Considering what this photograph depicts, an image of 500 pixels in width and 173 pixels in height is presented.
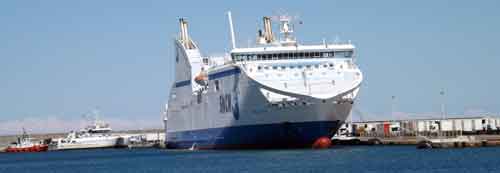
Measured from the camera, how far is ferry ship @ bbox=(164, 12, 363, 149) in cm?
7456

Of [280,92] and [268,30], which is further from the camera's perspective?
[268,30]

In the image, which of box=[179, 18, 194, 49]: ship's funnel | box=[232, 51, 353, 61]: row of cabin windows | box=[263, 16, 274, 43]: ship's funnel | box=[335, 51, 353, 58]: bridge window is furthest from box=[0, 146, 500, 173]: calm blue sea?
box=[179, 18, 194, 49]: ship's funnel

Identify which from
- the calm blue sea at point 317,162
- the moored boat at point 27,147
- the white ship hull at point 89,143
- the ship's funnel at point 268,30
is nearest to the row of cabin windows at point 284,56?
the calm blue sea at point 317,162

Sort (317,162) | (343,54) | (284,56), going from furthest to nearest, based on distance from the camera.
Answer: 1. (343,54)
2. (284,56)
3. (317,162)

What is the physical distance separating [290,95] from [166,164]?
29.8 ft

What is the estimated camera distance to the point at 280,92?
74.2m

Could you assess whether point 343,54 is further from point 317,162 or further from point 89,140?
point 89,140

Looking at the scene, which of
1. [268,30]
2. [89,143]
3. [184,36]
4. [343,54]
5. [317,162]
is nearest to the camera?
[317,162]

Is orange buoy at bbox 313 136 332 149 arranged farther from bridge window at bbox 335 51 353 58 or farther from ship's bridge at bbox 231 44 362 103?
bridge window at bbox 335 51 353 58

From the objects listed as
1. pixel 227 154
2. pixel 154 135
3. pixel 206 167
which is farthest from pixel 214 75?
pixel 154 135

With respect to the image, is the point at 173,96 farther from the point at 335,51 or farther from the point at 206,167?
the point at 206,167

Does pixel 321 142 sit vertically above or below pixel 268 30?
below

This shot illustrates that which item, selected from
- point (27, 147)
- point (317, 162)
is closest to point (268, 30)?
point (317, 162)

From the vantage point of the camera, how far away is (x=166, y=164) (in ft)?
245
